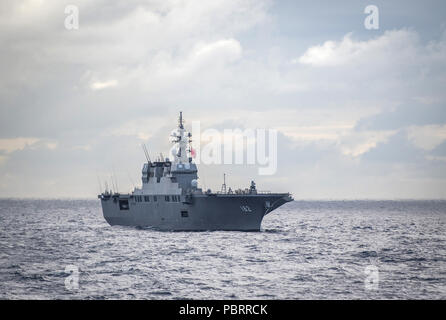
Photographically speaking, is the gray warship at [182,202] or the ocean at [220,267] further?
the gray warship at [182,202]

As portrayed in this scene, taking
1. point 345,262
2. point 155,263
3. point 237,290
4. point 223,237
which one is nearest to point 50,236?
point 223,237

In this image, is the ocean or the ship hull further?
the ship hull

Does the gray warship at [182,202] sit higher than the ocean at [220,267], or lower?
higher

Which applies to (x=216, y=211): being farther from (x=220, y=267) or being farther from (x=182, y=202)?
(x=220, y=267)

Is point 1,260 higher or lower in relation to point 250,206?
lower

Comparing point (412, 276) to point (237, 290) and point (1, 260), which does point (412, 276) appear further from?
point (1, 260)

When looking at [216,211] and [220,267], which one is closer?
[220,267]

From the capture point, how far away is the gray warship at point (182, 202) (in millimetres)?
60281

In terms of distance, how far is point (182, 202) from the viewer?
62.9 metres

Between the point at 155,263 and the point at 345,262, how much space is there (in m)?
13.2

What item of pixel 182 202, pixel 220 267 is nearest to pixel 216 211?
pixel 182 202

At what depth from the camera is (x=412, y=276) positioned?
125 feet

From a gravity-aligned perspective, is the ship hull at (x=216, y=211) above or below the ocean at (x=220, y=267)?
above

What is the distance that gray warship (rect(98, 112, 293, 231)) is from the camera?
60.3m
